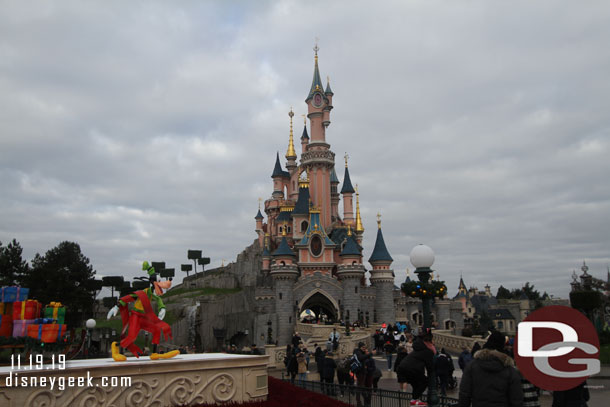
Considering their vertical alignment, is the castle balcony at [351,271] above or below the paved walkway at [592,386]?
above

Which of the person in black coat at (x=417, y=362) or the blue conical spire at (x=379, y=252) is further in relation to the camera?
the blue conical spire at (x=379, y=252)

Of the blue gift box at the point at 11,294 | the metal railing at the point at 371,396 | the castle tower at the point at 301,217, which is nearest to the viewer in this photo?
the metal railing at the point at 371,396

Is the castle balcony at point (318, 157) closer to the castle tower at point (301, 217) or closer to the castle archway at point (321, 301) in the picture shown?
the castle tower at point (301, 217)

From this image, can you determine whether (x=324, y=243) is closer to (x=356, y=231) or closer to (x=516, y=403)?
(x=356, y=231)

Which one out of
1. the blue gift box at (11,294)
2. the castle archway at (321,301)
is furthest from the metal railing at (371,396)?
the castle archway at (321,301)

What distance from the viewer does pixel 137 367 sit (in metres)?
9.06

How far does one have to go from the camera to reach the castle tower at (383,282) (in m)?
45.4

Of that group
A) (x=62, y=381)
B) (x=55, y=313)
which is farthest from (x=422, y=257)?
(x=55, y=313)

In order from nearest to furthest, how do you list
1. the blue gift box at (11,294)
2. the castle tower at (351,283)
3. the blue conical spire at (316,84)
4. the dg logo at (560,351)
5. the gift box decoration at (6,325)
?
the dg logo at (560,351) → the gift box decoration at (6,325) → the blue gift box at (11,294) → the castle tower at (351,283) → the blue conical spire at (316,84)

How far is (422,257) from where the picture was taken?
10.8m

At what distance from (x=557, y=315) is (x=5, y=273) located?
48325 millimetres

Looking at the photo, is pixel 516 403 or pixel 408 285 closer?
pixel 516 403

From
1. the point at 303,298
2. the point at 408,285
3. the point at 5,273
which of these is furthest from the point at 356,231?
the point at 408,285

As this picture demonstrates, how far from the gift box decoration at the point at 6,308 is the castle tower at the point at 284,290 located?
30740 mm
